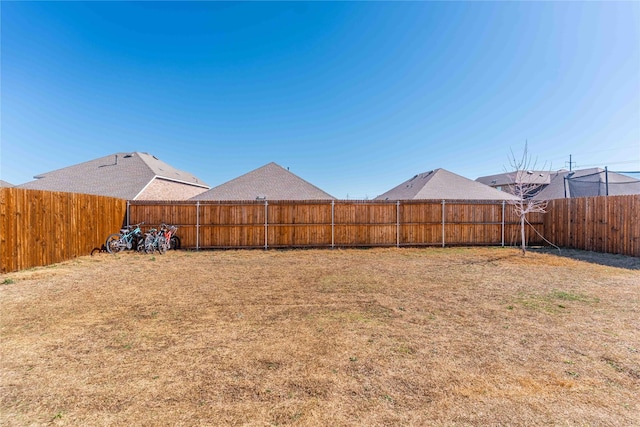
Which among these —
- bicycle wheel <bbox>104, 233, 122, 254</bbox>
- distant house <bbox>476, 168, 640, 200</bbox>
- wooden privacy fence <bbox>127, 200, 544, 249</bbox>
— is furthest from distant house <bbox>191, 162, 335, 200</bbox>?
distant house <bbox>476, 168, 640, 200</bbox>

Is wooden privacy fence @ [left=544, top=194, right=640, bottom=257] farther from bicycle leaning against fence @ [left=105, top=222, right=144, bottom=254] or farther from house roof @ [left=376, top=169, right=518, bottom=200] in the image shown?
bicycle leaning against fence @ [left=105, top=222, right=144, bottom=254]

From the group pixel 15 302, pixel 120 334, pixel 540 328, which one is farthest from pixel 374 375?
pixel 15 302

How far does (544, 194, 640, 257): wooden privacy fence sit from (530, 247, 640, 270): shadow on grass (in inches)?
17.1

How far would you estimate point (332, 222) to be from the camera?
1105cm

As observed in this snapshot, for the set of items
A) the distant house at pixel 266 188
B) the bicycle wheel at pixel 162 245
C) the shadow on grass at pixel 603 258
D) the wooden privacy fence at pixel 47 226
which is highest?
the distant house at pixel 266 188

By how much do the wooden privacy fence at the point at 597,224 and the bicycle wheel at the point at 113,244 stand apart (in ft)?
56.9

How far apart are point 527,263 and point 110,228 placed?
45.9 feet

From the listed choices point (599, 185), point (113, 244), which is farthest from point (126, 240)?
point (599, 185)

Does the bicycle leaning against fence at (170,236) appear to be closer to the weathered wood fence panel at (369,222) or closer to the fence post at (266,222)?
the weathered wood fence panel at (369,222)

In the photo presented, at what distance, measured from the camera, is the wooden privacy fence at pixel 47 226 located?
6.19 metres

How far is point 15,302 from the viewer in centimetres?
440

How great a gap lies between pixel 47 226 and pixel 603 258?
1649 centimetres

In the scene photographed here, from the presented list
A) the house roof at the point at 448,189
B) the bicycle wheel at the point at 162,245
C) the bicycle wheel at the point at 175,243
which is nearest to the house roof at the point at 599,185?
the house roof at the point at 448,189

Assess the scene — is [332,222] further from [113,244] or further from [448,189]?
[448,189]
